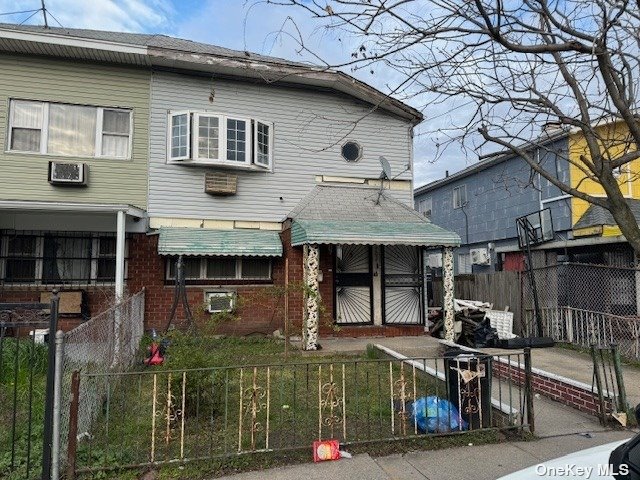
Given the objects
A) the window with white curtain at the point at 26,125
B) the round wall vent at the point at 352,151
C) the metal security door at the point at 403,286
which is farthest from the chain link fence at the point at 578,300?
the window with white curtain at the point at 26,125

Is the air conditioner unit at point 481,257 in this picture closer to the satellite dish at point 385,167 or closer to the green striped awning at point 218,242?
the satellite dish at point 385,167

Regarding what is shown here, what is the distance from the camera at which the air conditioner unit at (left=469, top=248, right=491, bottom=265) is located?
20.5m

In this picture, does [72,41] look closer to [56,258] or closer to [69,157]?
[69,157]

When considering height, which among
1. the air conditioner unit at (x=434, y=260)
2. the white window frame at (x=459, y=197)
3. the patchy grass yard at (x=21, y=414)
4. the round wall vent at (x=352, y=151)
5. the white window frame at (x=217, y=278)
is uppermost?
the white window frame at (x=459, y=197)

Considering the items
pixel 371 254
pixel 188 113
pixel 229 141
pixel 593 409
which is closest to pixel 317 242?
pixel 371 254

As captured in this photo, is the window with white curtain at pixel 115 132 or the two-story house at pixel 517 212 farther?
the two-story house at pixel 517 212

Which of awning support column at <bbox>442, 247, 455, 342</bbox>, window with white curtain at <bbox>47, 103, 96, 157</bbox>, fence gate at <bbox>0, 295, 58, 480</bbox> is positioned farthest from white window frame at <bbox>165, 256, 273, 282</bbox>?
awning support column at <bbox>442, 247, 455, 342</bbox>

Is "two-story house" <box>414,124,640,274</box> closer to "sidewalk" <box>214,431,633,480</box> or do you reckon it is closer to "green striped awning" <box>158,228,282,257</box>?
"green striped awning" <box>158,228,282,257</box>

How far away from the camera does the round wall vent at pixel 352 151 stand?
12.1 meters

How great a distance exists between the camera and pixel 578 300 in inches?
440

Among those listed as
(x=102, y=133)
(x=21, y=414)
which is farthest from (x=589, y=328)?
(x=102, y=133)

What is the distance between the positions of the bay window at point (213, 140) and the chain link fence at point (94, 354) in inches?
164

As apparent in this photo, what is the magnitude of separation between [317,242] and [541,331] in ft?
21.3

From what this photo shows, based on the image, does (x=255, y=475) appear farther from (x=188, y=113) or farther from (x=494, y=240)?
(x=494, y=240)
